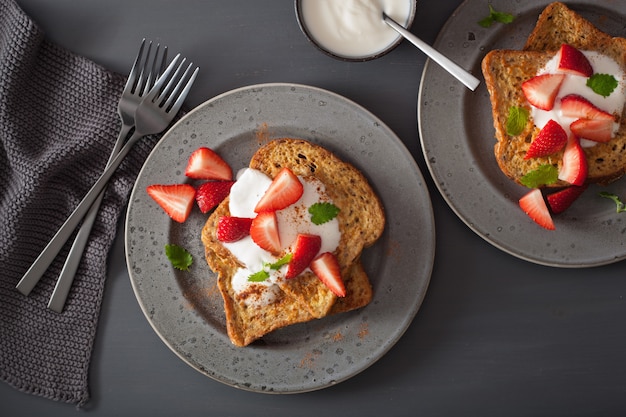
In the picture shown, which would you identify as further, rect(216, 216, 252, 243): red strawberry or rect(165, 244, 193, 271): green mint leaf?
rect(165, 244, 193, 271): green mint leaf

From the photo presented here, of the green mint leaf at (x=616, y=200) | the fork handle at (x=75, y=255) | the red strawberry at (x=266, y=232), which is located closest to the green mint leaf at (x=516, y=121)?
the green mint leaf at (x=616, y=200)

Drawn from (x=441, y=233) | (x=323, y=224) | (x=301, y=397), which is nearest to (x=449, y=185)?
(x=441, y=233)

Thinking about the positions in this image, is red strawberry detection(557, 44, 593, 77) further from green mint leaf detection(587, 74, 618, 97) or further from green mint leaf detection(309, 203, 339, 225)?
green mint leaf detection(309, 203, 339, 225)

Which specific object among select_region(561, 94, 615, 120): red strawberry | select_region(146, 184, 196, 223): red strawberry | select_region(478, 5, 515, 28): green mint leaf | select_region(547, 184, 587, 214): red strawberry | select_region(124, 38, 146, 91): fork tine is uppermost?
select_region(478, 5, 515, 28): green mint leaf

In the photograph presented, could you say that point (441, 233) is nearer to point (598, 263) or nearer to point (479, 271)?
point (479, 271)

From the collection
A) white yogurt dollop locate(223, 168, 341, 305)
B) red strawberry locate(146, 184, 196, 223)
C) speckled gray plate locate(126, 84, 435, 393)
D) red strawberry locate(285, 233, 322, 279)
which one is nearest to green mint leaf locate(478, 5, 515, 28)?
speckled gray plate locate(126, 84, 435, 393)
